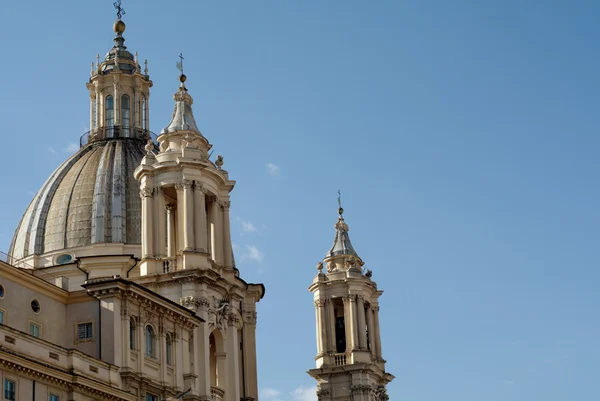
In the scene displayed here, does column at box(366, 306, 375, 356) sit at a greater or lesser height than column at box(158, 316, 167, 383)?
greater

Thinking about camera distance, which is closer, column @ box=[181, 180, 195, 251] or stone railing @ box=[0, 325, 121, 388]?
stone railing @ box=[0, 325, 121, 388]

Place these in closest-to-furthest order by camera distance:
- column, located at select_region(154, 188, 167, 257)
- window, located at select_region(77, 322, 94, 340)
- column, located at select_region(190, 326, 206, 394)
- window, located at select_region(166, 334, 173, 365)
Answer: window, located at select_region(77, 322, 94, 340)
window, located at select_region(166, 334, 173, 365)
column, located at select_region(190, 326, 206, 394)
column, located at select_region(154, 188, 167, 257)

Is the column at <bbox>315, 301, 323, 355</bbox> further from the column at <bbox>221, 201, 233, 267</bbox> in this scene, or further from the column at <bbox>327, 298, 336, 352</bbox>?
the column at <bbox>221, 201, 233, 267</bbox>

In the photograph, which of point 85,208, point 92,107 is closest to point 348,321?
point 92,107

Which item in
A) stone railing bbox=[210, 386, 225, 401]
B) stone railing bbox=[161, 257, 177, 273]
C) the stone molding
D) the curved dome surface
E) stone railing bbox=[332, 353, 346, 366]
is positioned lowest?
the stone molding

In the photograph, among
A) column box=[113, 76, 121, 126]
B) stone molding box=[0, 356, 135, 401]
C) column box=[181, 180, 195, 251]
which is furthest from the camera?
column box=[113, 76, 121, 126]

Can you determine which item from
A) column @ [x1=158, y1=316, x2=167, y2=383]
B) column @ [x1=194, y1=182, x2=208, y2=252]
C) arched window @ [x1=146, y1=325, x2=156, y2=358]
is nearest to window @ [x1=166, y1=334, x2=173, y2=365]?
column @ [x1=158, y1=316, x2=167, y2=383]

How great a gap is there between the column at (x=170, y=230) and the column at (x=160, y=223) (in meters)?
0.28

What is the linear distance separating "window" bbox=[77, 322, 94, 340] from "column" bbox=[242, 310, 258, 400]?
1848 cm

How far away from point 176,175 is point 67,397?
2114 cm

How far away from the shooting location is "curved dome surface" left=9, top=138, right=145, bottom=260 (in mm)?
82500

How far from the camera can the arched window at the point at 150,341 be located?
63.9m

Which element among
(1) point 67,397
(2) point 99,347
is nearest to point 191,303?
(2) point 99,347

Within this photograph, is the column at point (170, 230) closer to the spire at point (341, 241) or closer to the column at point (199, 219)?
the column at point (199, 219)
